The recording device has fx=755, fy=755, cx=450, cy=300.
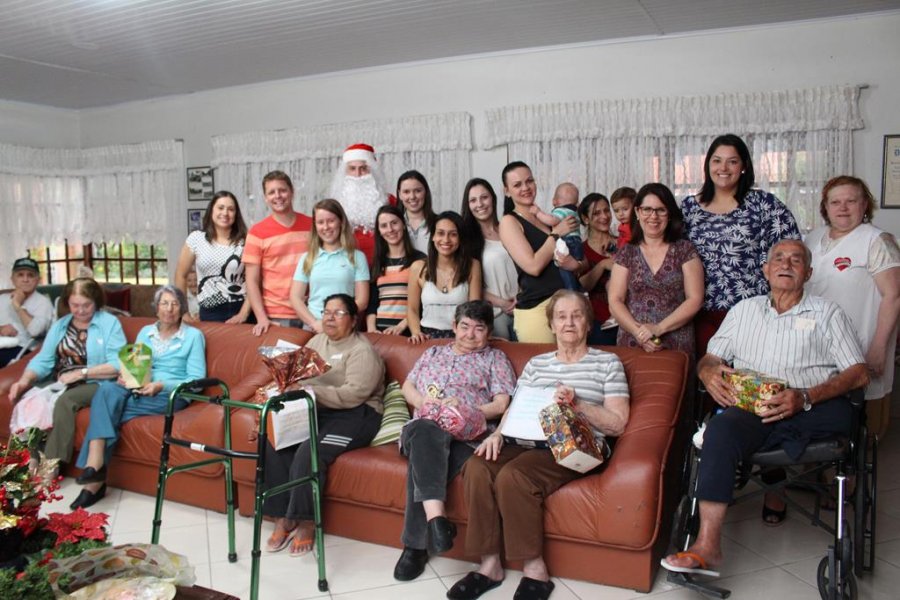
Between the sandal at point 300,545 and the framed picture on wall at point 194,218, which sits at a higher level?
the framed picture on wall at point 194,218

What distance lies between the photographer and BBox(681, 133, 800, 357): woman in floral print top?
328 centimetres

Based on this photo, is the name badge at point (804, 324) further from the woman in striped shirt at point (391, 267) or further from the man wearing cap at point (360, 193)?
the man wearing cap at point (360, 193)

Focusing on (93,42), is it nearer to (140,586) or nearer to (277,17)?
(277,17)

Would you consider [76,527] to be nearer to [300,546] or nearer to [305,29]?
[300,546]

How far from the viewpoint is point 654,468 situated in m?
2.70

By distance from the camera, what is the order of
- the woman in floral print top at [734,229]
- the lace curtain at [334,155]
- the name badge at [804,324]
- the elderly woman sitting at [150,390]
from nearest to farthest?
the name badge at [804,324] < the woman in floral print top at [734,229] < the elderly woman sitting at [150,390] < the lace curtain at [334,155]

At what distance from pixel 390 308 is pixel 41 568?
2.48m

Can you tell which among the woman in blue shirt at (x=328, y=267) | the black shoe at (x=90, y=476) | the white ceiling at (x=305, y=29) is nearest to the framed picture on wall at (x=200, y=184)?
the white ceiling at (x=305, y=29)

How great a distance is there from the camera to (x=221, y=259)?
14.3ft

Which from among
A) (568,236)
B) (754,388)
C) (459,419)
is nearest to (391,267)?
(568,236)

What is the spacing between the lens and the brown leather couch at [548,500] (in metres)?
2.72

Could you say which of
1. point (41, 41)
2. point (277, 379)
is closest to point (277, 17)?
point (41, 41)

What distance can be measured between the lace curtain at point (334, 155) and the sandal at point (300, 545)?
10.1 ft

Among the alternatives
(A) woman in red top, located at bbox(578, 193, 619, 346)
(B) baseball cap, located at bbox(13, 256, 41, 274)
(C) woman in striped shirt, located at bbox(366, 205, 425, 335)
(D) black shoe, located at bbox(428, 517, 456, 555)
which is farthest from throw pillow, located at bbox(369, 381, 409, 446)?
(B) baseball cap, located at bbox(13, 256, 41, 274)
